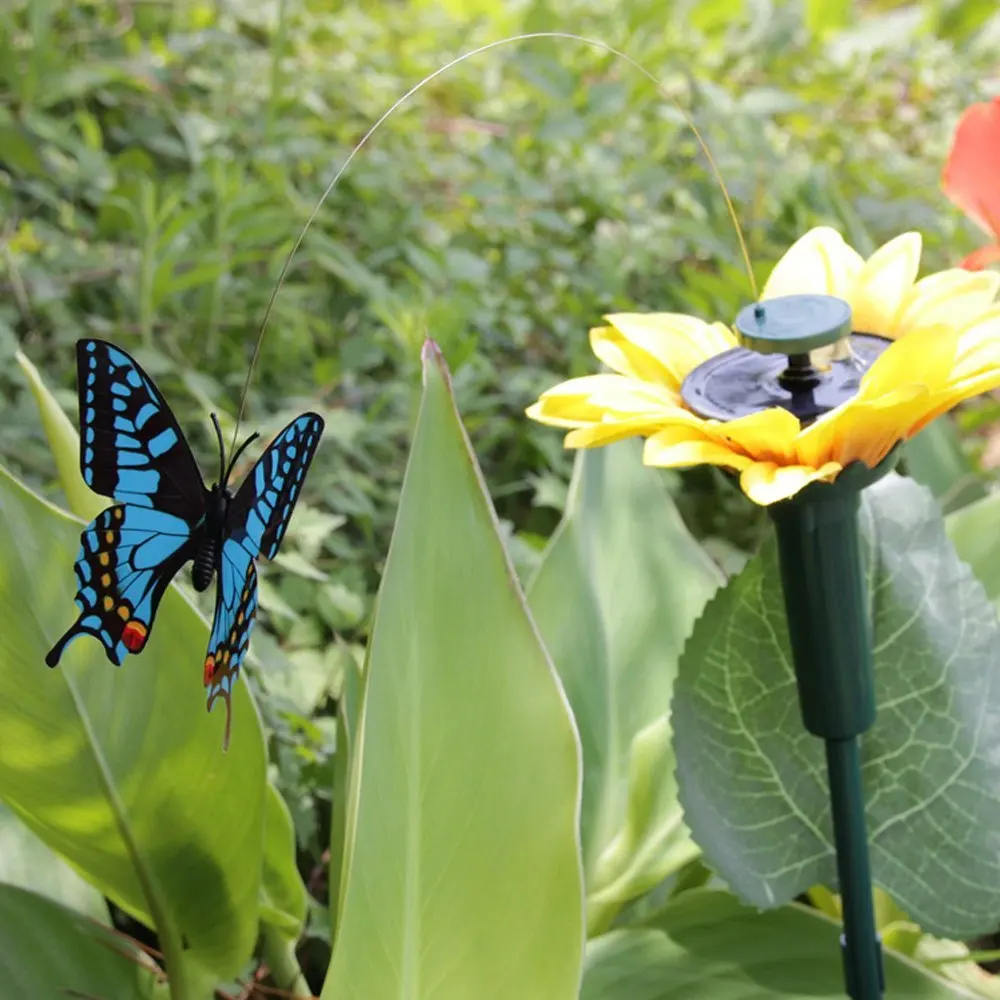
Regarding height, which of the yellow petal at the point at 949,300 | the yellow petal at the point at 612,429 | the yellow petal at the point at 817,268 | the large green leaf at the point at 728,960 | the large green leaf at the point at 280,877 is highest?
the yellow petal at the point at 817,268

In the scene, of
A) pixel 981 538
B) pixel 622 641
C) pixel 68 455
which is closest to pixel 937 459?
pixel 981 538

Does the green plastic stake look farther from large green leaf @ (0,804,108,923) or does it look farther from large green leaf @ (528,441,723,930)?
large green leaf @ (0,804,108,923)

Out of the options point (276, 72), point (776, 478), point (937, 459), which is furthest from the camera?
point (276, 72)

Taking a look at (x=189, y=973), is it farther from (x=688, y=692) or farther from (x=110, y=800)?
(x=688, y=692)

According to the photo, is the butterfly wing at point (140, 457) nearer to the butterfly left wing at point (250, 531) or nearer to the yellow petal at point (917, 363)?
the butterfly left wing at point (250, 531)

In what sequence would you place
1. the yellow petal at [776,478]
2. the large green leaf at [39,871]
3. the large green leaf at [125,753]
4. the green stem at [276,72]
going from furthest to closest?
the green stem at [276,72] < the large green leaf at [39,871] < the large green leaf at [125,753] < the yellow petal at [776,478]

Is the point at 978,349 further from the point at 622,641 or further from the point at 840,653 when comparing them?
the point at 622,641

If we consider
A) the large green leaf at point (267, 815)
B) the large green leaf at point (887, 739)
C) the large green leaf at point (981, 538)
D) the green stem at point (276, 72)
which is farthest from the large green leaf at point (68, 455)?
the green stem at point (276, 72)
